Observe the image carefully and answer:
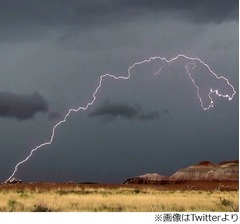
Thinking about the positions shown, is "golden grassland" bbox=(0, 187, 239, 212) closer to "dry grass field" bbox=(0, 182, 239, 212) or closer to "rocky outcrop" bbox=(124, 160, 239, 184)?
"dry grass field" bbox=(0, 182, 239, 212)

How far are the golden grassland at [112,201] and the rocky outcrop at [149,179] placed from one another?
0.30 metres

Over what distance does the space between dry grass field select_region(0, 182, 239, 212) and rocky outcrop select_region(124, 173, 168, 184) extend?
0.26 m

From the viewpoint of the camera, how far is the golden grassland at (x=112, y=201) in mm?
17969

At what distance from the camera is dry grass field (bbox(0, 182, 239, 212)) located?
59.1 ft

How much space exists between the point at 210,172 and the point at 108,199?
12.9ft

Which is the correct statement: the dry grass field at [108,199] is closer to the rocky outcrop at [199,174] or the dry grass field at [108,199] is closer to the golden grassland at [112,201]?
the golden grassland at [112,201]

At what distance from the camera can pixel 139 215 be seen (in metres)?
17.5

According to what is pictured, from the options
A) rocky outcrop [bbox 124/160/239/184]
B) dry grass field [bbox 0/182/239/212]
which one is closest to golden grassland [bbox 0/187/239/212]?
dry grass field [bbox 0/182/239/212]

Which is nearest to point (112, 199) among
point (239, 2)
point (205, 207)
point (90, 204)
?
Result: point (90, 204)

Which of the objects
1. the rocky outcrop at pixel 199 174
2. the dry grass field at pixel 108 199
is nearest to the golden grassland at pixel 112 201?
the dry grass field at pixel 108 199

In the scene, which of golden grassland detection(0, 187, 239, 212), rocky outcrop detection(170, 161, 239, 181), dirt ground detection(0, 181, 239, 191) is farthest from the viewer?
dirt ground detection(0, 181, 239, 191)

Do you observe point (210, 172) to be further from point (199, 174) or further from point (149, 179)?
point (149, 179)

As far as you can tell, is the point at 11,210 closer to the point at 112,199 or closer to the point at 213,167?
the point at 112,199

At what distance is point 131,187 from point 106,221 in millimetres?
3863
